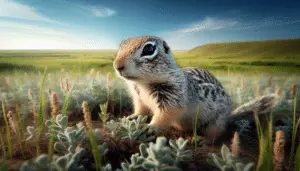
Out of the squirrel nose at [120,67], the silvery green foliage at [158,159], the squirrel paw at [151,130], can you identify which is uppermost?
the squirrel nose at [120,67]

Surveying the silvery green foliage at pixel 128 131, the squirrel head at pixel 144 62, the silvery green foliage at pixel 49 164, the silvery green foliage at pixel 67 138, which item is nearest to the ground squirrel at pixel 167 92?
the squirrel head at pixel 144 62

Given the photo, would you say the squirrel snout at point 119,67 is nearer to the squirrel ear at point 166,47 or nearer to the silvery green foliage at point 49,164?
the squirrel ear at point 166,47

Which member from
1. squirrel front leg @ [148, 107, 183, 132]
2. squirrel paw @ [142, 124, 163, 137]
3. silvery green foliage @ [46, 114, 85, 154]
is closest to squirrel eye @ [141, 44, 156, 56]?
squirrel front leg @ [148, 107, 183, 132]

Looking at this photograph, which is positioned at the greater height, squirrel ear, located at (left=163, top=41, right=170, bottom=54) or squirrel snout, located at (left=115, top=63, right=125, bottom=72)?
squirrel ear, located at (left=163, top=41, right=170, bottom=54)

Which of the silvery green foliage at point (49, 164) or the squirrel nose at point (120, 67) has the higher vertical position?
the squirrel nose at point (120, 67)

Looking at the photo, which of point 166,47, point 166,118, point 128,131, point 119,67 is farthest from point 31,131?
point 166,47

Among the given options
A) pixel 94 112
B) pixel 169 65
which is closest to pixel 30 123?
pixel 94 112

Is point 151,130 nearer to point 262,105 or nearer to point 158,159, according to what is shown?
point 158,159

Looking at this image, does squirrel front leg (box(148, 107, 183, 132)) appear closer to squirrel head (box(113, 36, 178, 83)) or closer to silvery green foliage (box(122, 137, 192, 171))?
squirrel head (box(113, 36, 178, 83))
